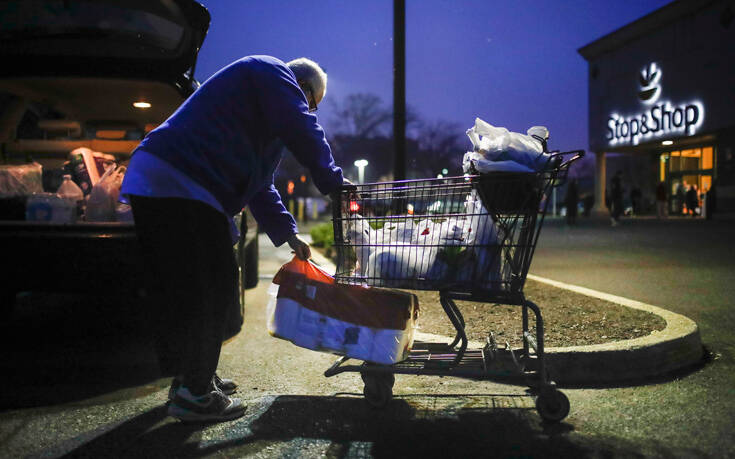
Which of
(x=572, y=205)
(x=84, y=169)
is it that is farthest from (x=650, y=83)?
(x=84, y=169)

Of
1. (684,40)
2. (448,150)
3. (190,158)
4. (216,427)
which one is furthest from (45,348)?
(448,150)

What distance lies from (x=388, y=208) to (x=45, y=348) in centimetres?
326

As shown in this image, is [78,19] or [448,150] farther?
[448,150]

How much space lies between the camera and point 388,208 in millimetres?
3314

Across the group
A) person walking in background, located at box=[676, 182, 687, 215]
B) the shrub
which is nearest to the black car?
the shrub

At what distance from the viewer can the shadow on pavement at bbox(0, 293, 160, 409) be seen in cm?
375

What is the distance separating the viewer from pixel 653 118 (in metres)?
30.5

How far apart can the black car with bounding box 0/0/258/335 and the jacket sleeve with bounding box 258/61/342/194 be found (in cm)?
186

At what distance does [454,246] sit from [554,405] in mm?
934

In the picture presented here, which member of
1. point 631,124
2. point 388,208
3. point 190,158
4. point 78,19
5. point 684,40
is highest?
point 684,40

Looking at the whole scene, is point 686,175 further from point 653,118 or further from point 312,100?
point 312,100

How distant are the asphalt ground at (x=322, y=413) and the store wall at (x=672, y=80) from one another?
2562cm

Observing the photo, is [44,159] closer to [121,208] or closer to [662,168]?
[121,208]

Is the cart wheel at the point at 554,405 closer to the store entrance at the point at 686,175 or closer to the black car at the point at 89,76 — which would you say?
the black car at the point at 89,76
